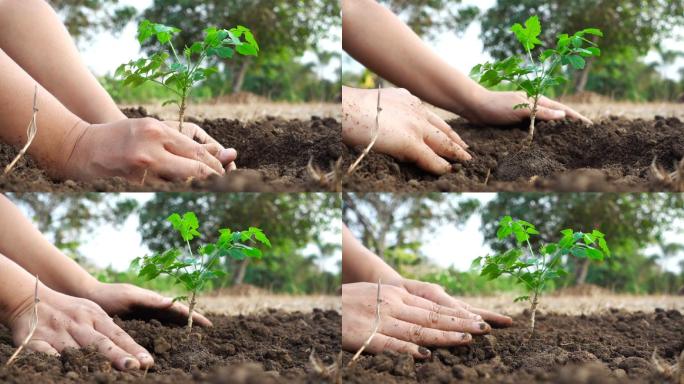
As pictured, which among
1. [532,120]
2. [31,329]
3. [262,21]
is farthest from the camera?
[262,21]

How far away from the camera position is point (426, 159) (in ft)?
7.14

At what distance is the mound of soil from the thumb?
0.11 feet

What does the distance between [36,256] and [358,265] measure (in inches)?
47.9

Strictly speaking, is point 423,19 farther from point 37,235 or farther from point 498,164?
point 37,235

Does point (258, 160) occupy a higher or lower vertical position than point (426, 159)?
lower

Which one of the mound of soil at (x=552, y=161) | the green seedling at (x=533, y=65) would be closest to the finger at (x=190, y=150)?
the mound of soil at (x=552, y=161)

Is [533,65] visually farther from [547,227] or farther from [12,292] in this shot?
[12,292]

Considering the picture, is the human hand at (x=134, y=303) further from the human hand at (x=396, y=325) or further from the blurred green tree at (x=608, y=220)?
the blurred green tree at (x=608, y=220)

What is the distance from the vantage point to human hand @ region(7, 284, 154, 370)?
2.07 m

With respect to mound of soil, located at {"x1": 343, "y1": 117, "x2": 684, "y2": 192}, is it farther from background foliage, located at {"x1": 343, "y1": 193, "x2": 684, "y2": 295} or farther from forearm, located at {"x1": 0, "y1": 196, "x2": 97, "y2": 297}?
forearm, located at {"x1": 0, "y1": 196, "x2": 97, "y2": 297}

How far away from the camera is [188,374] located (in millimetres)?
1979

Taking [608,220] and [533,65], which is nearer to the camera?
[533,65]

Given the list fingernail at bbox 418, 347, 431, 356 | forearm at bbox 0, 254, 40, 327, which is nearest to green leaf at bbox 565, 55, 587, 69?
fingernail at bbox 418, 347, 431, 356

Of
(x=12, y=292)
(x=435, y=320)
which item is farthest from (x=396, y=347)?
(x=12, y=292)
